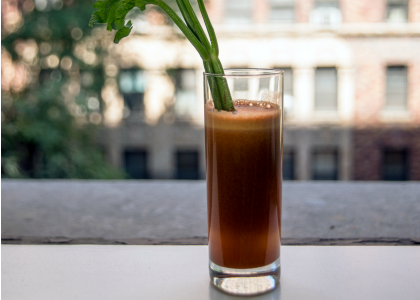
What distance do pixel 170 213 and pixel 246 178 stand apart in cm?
41

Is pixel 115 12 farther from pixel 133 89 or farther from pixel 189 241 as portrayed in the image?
pixel 133 89

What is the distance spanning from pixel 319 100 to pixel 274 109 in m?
6.63

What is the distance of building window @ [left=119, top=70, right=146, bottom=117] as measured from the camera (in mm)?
6891

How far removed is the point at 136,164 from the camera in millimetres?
7492

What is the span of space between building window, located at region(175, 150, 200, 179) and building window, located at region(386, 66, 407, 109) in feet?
11.0

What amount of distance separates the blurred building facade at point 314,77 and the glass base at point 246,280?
608cm

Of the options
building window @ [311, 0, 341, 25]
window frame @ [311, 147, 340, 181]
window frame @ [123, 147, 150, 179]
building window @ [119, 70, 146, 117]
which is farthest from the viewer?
window frame @ [123, 147, 150, 179]

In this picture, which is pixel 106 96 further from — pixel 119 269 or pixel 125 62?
pixel 119 269

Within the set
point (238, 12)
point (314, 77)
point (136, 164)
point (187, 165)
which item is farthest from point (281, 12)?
point (136, 164)

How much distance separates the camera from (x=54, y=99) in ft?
14.4

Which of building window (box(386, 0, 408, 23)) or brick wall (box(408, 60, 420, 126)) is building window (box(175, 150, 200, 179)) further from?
building window (box(386, 0, 408, 23))

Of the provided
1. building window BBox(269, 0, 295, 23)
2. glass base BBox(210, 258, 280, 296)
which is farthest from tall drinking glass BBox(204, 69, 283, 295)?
building window BBox(269, 0, 295, 23)

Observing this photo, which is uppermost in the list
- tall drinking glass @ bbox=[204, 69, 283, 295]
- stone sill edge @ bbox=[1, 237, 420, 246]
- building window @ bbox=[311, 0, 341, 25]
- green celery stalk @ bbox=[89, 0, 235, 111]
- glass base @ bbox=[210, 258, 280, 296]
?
building window @ bbox=[311, 0, 341, 25]

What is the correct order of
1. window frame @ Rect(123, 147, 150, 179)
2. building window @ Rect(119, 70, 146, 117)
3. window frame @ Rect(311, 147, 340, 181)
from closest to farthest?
1. building window @ Rect(119, 70, 146, 117)
2. window frame @ Rect(311, 147, 340, 181)
3. window frame @ Rect(123, 147, 150, 179)
